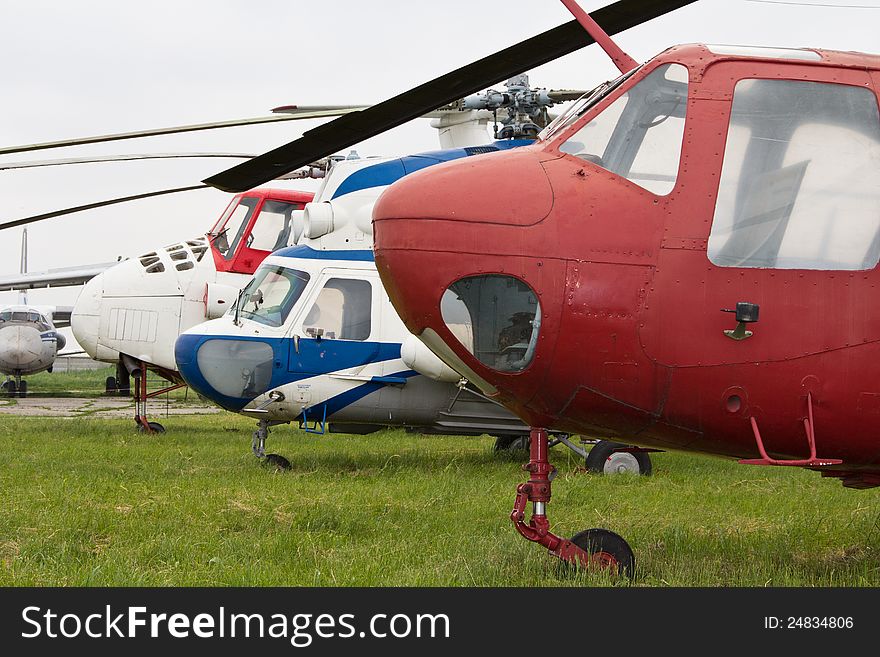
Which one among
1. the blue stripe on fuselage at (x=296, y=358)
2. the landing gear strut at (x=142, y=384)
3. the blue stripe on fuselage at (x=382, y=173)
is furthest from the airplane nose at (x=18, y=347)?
the blue stripe on fuselage at (x=382, y=173)

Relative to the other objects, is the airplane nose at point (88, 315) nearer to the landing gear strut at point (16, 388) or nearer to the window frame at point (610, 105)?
the window frame at point (610, 105)

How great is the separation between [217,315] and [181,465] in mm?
3243

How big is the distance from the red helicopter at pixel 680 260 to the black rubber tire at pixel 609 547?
0.62 metres

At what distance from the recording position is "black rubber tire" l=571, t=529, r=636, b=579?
5.01m

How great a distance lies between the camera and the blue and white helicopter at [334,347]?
33.3 feet

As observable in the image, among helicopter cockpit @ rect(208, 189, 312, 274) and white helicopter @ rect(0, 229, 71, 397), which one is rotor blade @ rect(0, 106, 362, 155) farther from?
white helicopter @ rect(0, 229, 71, 397)

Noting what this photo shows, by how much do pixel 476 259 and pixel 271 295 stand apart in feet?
20.7

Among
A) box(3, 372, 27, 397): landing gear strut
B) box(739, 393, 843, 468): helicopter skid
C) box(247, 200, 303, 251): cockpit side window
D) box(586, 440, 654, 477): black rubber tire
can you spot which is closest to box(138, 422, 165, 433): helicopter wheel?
box(247, 200, 303, 251): cockpit side window

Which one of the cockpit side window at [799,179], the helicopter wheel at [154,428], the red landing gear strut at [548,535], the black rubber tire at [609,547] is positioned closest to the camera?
the cockpit side window at [799,179]

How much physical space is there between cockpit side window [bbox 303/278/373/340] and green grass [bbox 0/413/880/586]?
135cm

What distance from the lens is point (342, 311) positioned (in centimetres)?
1030

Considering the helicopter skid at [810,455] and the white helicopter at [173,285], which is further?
the white helicopter at [173,285]

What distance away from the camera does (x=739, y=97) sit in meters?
4.74
